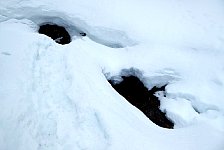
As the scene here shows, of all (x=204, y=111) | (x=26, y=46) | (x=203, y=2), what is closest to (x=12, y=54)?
(x=26, y=46)

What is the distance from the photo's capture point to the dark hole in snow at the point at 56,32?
363 centimetres

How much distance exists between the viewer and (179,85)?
10.6ft

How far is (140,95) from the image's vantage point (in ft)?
10.8

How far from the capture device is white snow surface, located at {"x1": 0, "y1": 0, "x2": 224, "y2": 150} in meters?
2.38

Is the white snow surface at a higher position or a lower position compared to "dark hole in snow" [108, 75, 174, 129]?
higher

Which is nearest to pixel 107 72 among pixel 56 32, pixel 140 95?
pixel 140 95

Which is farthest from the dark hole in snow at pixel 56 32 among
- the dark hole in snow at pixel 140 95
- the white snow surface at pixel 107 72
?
the dark hole in snow at pixel 140 95

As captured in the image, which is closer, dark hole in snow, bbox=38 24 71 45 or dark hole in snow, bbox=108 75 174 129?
dark hole in snow, bbox=108 75 174 129

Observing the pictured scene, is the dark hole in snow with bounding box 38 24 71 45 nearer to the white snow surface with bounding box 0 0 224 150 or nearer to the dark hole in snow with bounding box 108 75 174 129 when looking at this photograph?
the white snow surface with bounding box 0 0 224 150

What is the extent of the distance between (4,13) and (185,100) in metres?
2.80

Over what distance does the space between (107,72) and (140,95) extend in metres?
0.54

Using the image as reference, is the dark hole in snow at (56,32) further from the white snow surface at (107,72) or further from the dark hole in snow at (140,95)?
the dark hole in snow at (140,95)

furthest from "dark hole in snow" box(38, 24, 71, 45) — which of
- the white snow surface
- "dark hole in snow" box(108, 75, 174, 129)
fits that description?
"dark hole in snow" box(108, 75, 174, 129)

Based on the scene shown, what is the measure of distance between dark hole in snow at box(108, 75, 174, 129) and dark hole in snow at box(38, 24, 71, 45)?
3.26 ft
